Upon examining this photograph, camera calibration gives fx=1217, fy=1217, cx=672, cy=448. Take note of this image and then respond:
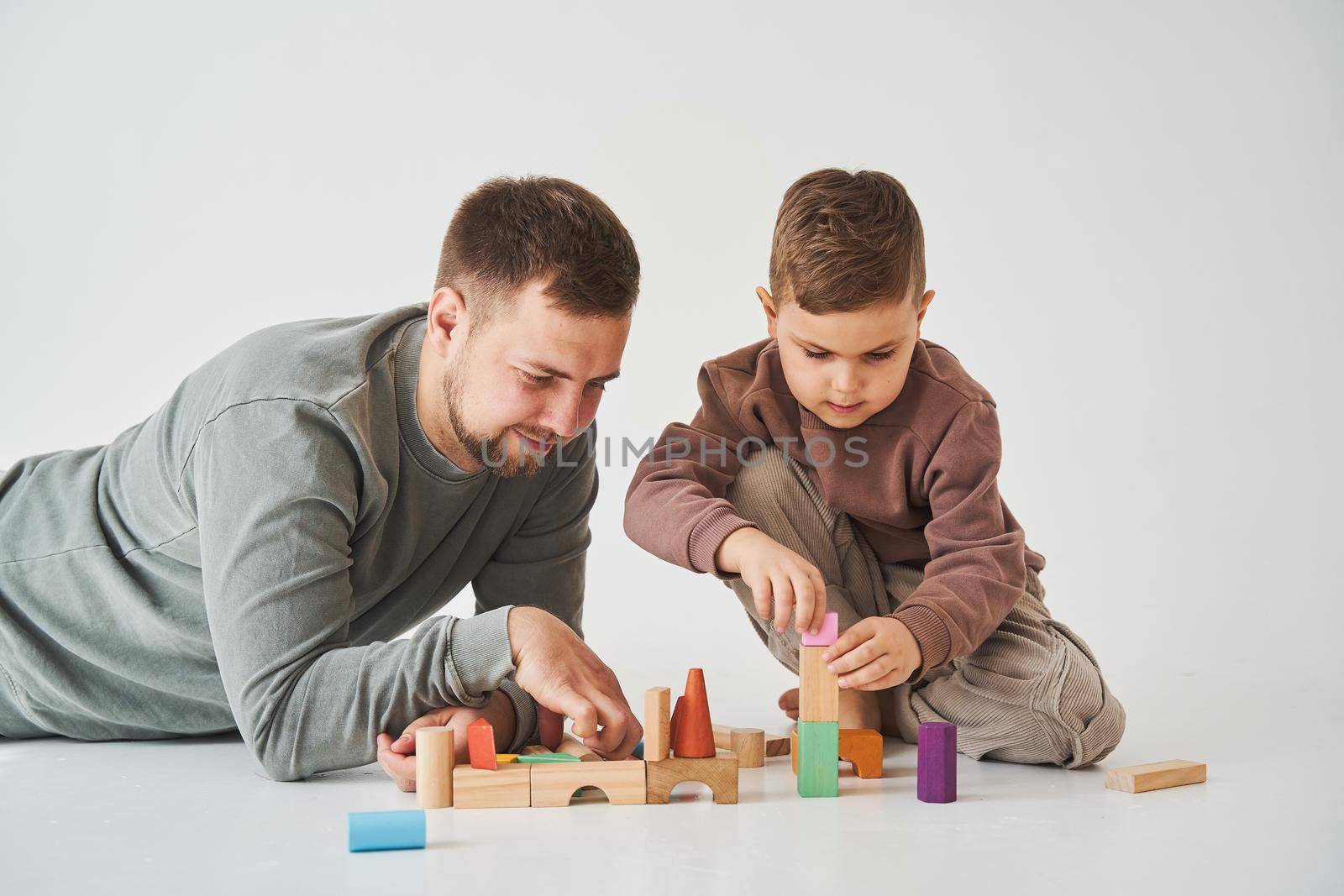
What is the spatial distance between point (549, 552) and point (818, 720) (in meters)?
0.74

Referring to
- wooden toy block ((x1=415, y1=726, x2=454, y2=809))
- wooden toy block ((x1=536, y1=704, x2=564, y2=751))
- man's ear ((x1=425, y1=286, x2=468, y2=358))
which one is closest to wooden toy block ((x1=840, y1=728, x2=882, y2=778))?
wooden toy block ((x1=536, y1=704, x2=564, y2=751))

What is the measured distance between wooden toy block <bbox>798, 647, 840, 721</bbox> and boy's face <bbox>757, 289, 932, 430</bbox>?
48 cm

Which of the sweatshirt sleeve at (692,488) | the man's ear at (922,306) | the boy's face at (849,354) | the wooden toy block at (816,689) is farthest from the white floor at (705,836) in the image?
the man's ear at (922,306)

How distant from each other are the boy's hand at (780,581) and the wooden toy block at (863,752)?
0.19 m

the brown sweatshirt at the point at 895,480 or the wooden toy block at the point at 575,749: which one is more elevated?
the brown sweatshirt at the point at 895,480

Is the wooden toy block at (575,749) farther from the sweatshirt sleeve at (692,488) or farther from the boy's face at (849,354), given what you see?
the boy's face at (849,354)

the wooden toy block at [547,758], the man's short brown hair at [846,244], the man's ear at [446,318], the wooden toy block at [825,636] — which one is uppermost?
the man's short brown hair at [846,244]

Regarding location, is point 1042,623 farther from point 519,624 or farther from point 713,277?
point 713,277

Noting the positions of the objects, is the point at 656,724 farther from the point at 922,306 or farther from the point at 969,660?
the point at 922,306

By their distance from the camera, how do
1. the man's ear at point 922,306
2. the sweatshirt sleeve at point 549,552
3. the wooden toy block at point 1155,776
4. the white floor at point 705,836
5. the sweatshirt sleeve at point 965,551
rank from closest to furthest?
the white floor at point 705,836, the wooden toy block at point 1155,776, the sweatshirt sleeve at point 965,551, the man's ear at point 922,306, the sweatshirt sleeve at point 549,552

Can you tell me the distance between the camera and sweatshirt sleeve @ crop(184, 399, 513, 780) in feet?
5.22

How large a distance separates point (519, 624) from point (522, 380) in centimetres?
37

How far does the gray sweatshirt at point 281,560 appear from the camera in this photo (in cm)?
160

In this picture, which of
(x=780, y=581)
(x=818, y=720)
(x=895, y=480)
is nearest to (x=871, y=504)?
(x=895, y=480)
